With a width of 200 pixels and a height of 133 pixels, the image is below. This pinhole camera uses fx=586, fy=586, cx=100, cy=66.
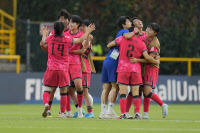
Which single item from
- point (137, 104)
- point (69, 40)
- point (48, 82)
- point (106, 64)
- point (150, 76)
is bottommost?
point (137, 104)

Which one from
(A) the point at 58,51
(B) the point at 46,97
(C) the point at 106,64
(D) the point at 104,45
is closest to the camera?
(A) the point at 58,51

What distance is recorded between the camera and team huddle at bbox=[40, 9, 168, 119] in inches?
461

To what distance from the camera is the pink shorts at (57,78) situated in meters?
11.7

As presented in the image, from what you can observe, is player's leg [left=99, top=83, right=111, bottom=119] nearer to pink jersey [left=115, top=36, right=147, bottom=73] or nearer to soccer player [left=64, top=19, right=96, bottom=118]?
soccer player [left=64, top=19, right=96, bottom=118]

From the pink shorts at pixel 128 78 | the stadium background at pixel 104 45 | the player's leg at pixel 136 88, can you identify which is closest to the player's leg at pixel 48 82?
the pink shorts at pixel 128 78

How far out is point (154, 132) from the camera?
347 inches

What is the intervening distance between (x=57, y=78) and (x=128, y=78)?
1.43m

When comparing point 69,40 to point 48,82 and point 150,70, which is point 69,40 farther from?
point 150,70

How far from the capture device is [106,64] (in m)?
12.5

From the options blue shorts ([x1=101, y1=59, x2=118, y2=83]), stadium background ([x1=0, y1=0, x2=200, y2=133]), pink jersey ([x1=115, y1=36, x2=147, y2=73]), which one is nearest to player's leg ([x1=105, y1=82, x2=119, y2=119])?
blue shorts ([x1=101, y1=59, x2=118, y2=83])

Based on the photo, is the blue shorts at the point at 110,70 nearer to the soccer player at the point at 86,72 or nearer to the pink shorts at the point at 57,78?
the soccer player at the point at 86,72

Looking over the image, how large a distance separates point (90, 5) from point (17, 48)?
263 inches

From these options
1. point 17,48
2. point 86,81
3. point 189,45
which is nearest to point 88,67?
point 86,81

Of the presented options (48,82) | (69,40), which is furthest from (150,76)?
(48,82)
